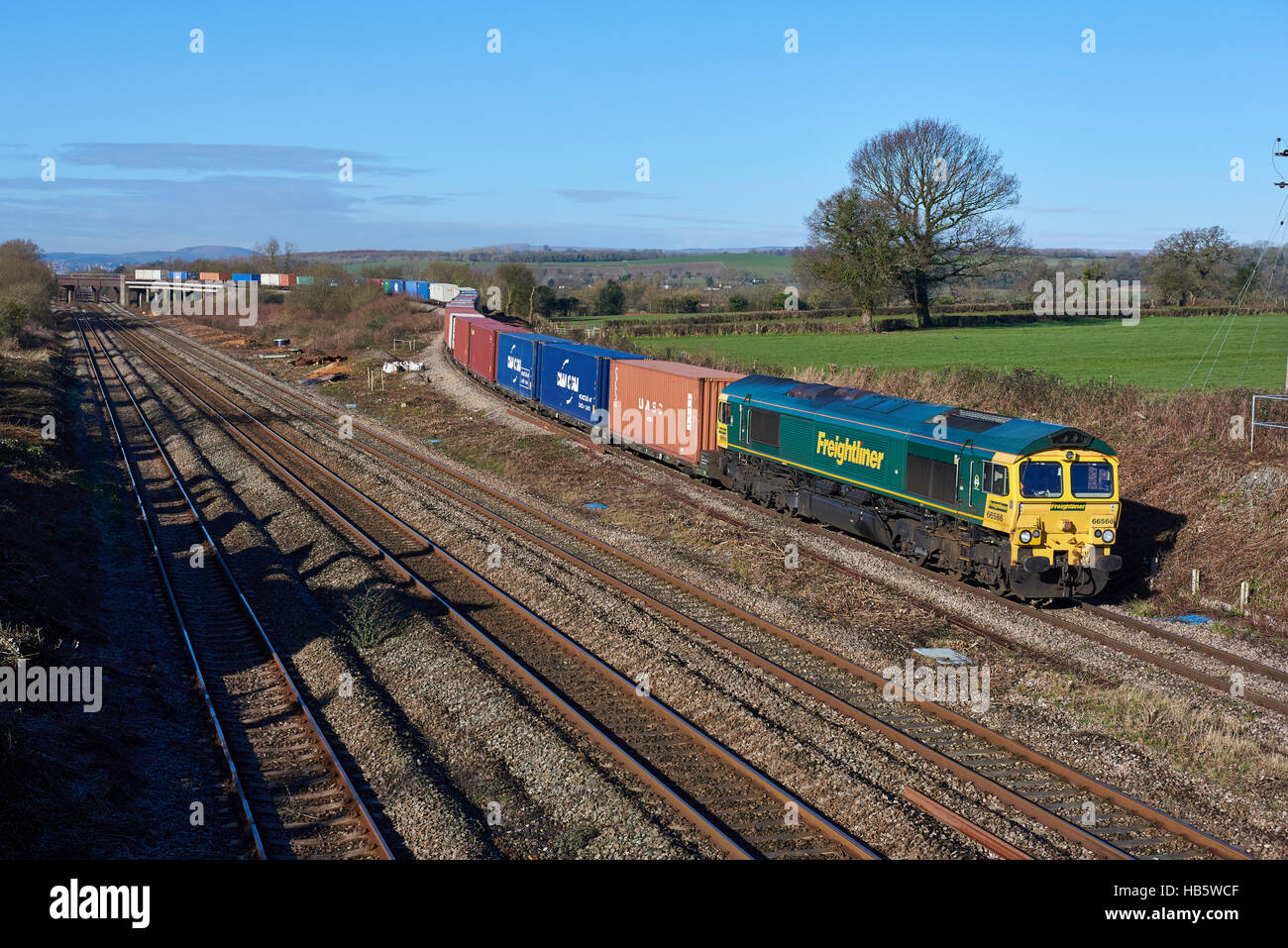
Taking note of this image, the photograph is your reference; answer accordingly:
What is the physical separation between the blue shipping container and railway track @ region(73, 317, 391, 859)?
1760 cm

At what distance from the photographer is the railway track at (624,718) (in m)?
10.3

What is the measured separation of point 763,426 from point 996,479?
852cm

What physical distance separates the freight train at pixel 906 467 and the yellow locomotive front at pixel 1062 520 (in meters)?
0.02

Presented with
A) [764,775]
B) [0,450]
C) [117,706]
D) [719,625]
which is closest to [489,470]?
[0,450]

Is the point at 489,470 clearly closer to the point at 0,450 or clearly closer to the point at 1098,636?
the point at 0,450

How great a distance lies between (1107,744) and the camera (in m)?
12.4

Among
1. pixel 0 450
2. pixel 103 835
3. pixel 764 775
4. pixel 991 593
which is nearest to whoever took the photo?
pixel 103 835

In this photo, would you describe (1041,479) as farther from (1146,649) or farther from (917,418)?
(917,418)

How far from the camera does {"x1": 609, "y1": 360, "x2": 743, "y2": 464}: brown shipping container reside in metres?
28.5

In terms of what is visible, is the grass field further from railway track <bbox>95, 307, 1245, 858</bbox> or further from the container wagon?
railway track <bbox>95, 307, 1245, 858</bbox>

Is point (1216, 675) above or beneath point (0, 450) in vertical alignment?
beneath

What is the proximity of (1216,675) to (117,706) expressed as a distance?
52.6 ft

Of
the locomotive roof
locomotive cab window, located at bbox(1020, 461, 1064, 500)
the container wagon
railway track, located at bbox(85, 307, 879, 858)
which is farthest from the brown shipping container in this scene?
locomotive cab window, located at bbox(1020, 461, 1064, 500)
